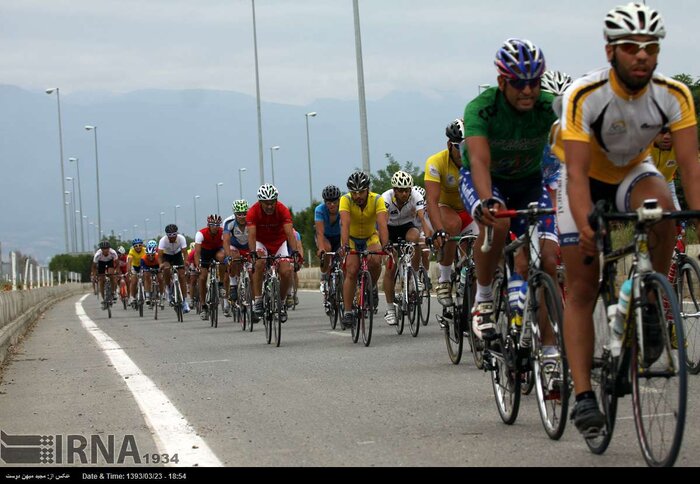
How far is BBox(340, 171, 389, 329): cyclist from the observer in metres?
14.6

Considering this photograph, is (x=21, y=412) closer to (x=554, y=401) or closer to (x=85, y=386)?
(x=85, y=386)

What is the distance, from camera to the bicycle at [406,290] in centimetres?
1507

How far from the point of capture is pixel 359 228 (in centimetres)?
1556

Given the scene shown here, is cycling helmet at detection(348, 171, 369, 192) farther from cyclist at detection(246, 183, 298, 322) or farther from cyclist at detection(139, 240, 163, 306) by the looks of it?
cyclist at detection(139, 240, 163, 306)

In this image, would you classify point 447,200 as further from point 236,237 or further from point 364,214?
point 236,237

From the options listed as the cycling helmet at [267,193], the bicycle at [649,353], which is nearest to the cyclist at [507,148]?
the bicycle at [649,353]

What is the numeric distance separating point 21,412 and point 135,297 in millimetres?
20640

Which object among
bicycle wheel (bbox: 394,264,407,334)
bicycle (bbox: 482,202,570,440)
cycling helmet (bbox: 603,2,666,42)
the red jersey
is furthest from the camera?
the red jersey

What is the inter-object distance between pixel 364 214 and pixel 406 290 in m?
1.09

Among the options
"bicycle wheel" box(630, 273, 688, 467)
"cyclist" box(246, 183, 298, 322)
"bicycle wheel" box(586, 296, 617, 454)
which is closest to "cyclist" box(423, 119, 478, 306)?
"cyclist" box(246, 183, 298, 322)

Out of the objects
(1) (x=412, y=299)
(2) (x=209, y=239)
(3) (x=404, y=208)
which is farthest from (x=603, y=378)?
(2) (x=209, y=239)

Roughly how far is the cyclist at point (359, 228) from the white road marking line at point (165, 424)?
2.89 meters

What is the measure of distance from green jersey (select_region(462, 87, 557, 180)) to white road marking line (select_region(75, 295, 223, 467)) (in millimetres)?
2525

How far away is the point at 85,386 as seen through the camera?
424 inches
